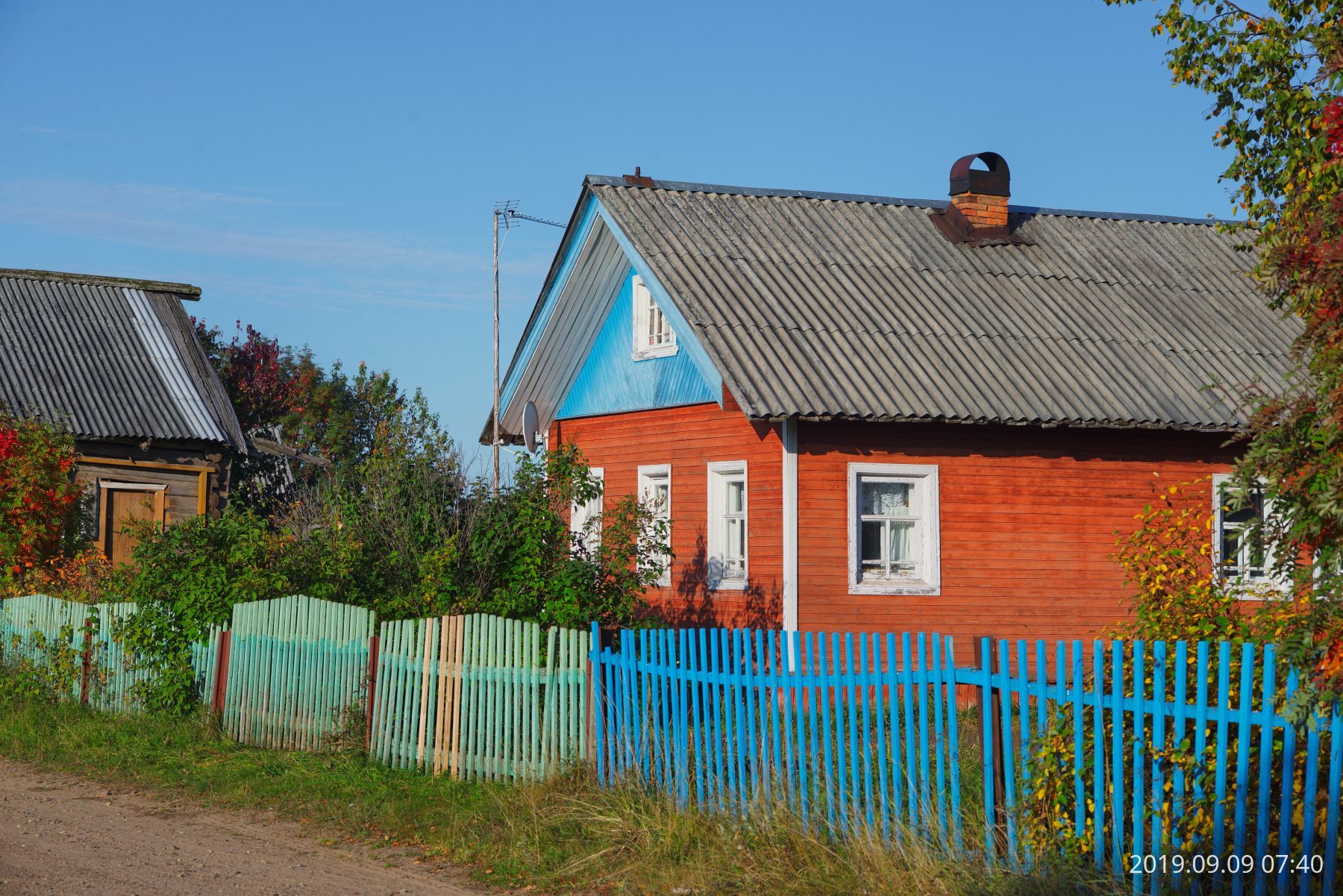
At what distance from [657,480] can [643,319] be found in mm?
1941

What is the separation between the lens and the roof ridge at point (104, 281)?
27469 millimetres

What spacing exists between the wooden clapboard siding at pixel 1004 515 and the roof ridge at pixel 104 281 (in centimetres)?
1851

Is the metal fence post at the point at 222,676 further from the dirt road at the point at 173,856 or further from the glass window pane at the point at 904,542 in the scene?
the glass window pane at the point at 904,542

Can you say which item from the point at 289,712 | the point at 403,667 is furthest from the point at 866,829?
the point at 289,712

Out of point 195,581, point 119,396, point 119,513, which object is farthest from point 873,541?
point 119,396

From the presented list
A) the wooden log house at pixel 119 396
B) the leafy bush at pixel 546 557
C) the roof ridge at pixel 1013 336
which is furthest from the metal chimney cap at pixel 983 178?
the wooden log house at pixel 119 396

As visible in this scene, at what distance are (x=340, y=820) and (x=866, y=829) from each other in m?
3.69

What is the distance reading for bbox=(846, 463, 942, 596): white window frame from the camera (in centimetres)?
1427

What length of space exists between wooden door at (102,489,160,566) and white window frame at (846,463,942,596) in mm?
13431

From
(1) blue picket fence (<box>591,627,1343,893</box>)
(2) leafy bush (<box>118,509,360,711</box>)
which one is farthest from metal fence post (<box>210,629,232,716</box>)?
(1) blue picket fence (<box>591,627,1343,893</box>)

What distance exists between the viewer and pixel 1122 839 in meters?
6.11

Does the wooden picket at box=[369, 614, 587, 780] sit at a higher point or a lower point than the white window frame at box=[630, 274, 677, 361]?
lower

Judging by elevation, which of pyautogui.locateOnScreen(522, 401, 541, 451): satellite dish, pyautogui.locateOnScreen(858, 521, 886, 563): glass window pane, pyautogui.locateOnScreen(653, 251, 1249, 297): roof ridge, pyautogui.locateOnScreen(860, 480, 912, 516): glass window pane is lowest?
pyautogui.locateOnScreen(858, 521, 886, 563): glass window pane

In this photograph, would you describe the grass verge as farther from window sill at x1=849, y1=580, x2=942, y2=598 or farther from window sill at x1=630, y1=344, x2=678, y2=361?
window sill at x1=630, y1=344, x2=678, y2=361
